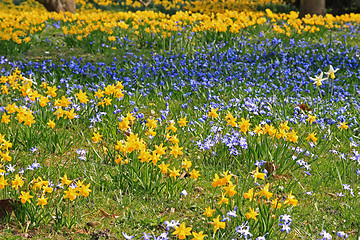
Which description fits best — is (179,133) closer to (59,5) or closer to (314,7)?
(59,5)

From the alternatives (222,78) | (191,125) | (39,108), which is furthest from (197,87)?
(39,108)

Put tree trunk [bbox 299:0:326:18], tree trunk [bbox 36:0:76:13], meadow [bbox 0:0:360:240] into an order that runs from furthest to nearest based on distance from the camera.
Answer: tree trunk [bbox 299:0:326:18], tree trunk [bbox 36:0:76:13], meadow [bbox 0:0:360:240]

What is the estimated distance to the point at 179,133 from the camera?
12.9 feet

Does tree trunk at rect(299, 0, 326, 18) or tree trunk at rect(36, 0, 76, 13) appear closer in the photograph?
tree trunk at rect(36, 0, 76, 13)

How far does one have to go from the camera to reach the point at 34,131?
3.71 meters

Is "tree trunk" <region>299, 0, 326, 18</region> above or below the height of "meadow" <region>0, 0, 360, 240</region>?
above

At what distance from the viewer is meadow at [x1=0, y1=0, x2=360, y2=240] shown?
2734 millimetres

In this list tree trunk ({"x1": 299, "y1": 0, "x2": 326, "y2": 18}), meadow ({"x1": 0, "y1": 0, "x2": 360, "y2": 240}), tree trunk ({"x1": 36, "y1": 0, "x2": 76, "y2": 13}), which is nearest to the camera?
meadow ({"x1": 0, "y1": 0, "x2": 360, "y2": 240})

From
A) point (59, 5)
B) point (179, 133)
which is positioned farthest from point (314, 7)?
point (179, 133)

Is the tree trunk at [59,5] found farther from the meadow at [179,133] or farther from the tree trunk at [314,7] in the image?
the tree trunk at [314,7]

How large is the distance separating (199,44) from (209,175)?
4.01 meters

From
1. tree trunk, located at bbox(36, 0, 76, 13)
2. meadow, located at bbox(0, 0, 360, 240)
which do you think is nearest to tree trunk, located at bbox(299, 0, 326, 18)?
meadow, located at bbox(0, 0, 360, 240)

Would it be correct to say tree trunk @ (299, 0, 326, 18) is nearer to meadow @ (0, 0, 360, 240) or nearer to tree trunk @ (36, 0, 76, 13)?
meadow @ (0, 0, 360, 240)

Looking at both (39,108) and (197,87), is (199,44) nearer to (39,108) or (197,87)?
(197,87)
